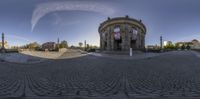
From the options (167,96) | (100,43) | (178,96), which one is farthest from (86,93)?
(100,43)

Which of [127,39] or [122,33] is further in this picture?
[122,33]

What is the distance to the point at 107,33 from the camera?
47.3m

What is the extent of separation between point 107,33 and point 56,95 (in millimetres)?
43034

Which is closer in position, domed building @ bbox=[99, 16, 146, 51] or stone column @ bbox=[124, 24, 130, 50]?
stone column @ bbox=[124, 24, 130, 50]

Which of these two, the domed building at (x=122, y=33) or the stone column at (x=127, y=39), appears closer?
the stone column at (x=127, y=39)

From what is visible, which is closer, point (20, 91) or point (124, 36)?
point (20, 91)

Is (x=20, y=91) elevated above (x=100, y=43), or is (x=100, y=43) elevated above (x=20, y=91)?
(x=100, y=43)

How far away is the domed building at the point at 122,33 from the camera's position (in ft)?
141

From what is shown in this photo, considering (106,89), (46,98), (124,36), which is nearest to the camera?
(46,98)

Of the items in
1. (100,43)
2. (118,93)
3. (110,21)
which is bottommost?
(118,93)

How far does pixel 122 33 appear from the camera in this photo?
142ft

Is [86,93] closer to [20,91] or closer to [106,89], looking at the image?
[106,89]

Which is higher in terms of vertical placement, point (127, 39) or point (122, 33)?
point (122, 33)

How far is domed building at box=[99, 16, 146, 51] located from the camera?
43062 millimetres
